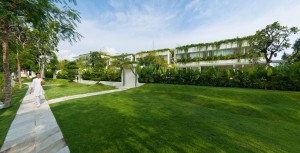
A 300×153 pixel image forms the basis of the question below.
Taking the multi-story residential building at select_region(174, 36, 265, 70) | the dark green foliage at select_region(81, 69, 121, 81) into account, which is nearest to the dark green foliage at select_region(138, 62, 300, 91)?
the dark green foliage at select_region(81, 69, 121, 81)

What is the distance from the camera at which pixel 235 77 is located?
14.2 metres

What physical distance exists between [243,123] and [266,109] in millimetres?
2933

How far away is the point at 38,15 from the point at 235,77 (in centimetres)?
1445

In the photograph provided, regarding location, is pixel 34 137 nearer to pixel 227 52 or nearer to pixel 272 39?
pixel 272 39

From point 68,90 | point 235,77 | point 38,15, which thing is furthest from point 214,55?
point 38,15

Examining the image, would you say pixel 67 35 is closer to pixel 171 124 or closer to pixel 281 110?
pixel 171 124

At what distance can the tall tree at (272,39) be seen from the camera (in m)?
18.7

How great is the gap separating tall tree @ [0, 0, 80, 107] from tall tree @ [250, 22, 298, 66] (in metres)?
20.8

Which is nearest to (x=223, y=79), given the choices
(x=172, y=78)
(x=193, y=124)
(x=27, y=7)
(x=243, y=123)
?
(x=172, y=78)

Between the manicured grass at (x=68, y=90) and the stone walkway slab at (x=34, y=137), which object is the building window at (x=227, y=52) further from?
the stone walkway slab at (x=34, y=137)

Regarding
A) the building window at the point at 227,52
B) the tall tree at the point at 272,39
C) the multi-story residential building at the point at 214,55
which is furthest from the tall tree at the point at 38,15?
the building window at the point at 227,52

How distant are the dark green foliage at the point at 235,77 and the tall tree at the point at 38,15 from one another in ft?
39.7

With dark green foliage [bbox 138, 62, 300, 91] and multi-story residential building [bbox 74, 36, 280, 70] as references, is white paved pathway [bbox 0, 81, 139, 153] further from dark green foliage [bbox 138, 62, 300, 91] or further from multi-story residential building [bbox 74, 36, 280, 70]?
multi-story residential building [bbox 74, 36, 280, 70]

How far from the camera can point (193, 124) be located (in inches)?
201
